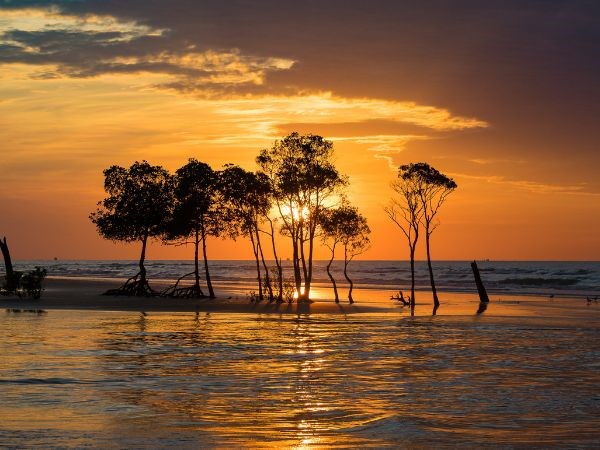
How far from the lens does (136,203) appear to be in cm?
7406

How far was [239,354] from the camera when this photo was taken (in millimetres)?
28203

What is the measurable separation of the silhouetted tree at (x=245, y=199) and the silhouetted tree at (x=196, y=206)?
1184 millimetres

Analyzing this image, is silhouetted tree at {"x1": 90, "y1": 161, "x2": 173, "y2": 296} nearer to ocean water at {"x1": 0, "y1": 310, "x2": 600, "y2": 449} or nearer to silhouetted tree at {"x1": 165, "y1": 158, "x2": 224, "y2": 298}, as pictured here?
silhouetted tree at {"x1": 165, "y1": 158, "x2": 224, "y2": 298}

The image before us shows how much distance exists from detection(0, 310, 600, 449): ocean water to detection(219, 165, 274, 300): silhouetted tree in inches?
1283

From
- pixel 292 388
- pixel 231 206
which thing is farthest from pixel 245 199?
pixel 292 388

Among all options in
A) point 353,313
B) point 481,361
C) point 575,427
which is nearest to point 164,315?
point 353,313

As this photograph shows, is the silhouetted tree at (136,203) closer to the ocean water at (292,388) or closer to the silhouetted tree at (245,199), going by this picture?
the silhouetted tree at (245,199)

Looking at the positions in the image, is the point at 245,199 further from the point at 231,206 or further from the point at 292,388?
the point at 292,388

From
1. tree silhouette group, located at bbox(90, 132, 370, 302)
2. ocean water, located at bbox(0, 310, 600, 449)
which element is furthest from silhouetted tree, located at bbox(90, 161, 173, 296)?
ocean water, located at bbox(0, 310, 600, 449)

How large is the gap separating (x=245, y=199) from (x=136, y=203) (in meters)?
11.0

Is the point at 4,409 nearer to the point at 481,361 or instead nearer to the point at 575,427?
the point at 575,427

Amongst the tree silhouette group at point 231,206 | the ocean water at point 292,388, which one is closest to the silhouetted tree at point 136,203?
the tree silhouette group at point 231,206

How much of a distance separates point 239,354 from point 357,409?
36.7 feet

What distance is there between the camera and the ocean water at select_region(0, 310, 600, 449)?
14.6 meters
